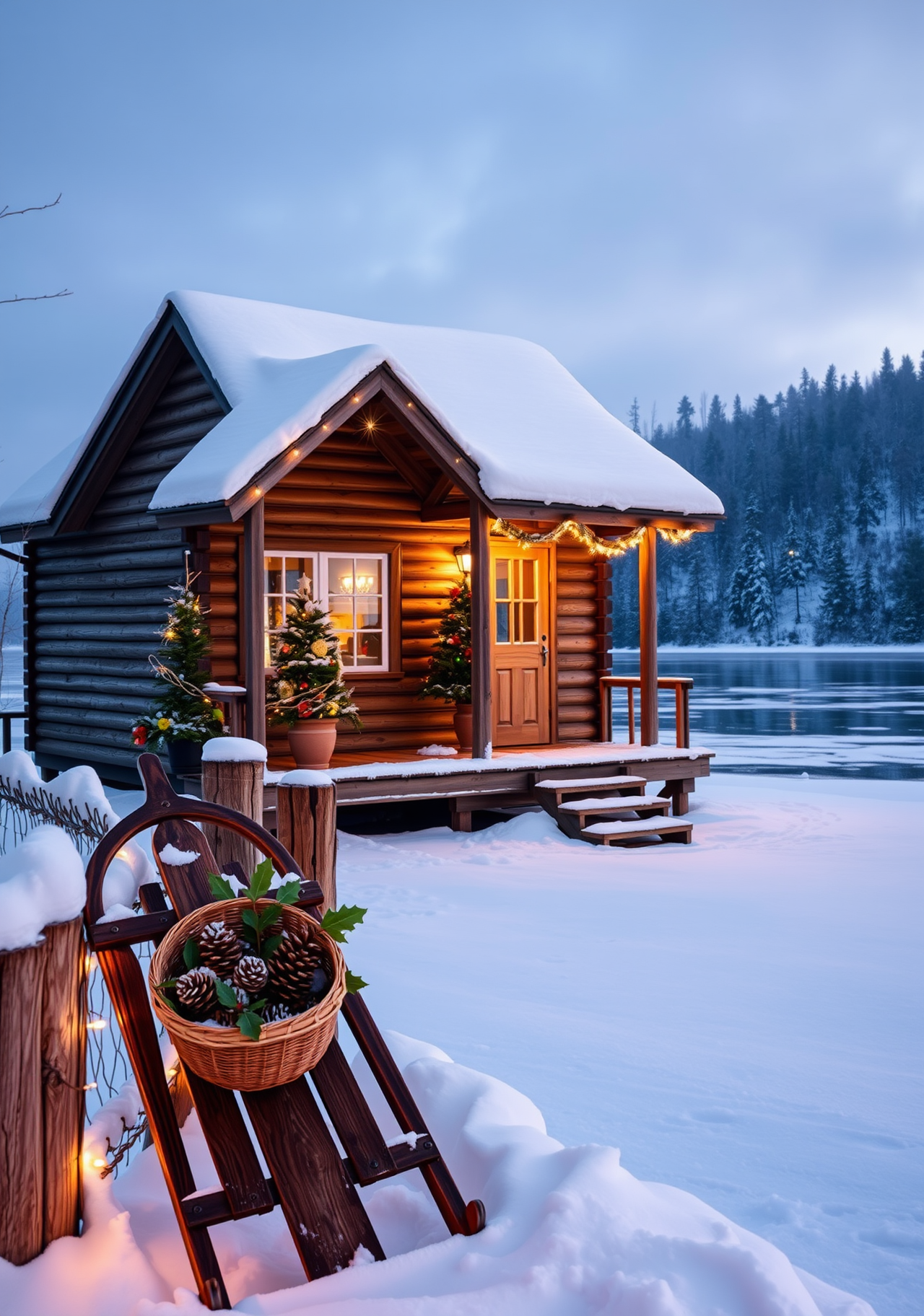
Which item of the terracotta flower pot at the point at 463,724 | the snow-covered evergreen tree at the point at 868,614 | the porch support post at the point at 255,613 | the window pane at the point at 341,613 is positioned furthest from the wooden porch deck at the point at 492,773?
the snow-covered evergreen tree at the point at 868,614

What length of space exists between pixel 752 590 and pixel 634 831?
85.3 meters

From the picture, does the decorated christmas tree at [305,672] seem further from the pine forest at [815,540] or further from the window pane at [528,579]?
the pine forest at [815,540]

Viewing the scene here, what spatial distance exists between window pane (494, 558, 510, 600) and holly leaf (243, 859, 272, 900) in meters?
10.9

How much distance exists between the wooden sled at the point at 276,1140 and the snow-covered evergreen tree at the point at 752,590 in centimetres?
9277

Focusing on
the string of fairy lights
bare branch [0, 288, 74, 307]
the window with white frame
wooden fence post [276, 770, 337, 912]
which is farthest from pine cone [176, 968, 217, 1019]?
the window with white frame

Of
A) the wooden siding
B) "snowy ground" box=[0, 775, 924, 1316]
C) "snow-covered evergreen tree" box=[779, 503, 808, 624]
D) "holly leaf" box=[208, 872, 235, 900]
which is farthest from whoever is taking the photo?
"snow-covered evergreen tree" box=[779, 503, 808, 624]

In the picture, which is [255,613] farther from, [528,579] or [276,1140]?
[276,1140]

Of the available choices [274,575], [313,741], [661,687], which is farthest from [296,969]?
[661,687]

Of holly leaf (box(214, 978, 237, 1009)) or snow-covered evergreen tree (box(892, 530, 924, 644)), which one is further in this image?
snow-covered evergreen tree (box(892, 530, 924, 644))

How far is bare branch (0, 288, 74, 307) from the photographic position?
18.9ft

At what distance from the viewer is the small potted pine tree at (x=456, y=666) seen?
1348cm

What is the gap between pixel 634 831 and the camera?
1145cm

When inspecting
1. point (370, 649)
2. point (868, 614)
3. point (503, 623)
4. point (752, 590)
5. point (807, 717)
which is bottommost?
point (807, 717)

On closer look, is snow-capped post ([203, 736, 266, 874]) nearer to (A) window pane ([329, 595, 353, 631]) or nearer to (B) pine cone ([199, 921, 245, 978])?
(B) pine cone ([199, 921, 245, 978])
